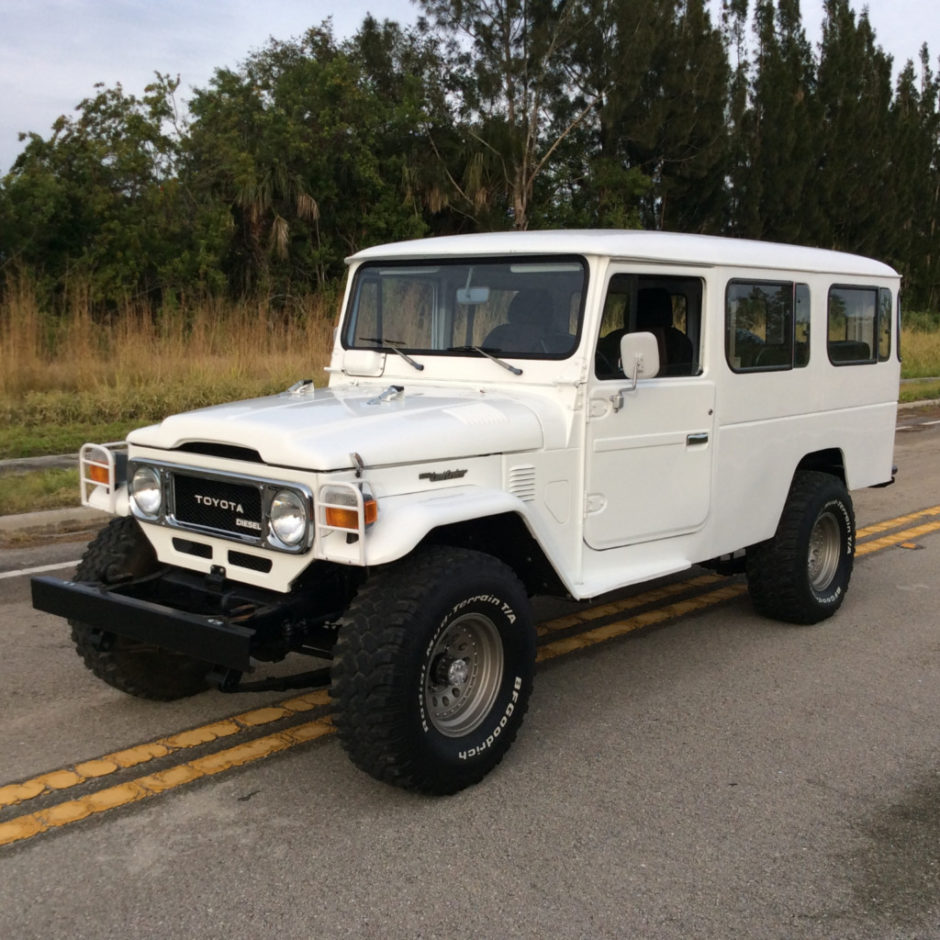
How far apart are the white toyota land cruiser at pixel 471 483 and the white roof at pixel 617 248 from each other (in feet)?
0.06

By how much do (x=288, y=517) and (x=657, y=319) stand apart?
224 cm

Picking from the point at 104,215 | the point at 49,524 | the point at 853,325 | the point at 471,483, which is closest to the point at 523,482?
the point at 471,483

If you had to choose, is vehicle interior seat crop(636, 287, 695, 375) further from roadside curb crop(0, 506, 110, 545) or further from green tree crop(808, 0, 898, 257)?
green tree crop(808, 0, 898, 257)

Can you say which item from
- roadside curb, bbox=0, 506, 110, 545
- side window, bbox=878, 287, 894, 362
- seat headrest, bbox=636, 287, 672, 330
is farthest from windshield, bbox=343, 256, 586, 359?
roadside curb, bbox=0, 506, 110, 545

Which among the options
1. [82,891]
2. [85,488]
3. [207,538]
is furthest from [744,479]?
[82,891]

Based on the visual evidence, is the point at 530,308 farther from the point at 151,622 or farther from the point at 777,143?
the point at 777,143

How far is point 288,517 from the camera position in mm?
3736

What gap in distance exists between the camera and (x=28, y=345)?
43.6ft

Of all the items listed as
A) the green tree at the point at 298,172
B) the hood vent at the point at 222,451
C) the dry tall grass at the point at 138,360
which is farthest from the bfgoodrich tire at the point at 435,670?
the green tree at the point at 298,172

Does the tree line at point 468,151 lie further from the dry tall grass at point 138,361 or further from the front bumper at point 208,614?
the front bumper at point 208,614

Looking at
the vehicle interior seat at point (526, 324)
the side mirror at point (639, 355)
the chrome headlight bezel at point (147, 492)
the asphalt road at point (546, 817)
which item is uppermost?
the vehicle interior seat at point (526, 324)

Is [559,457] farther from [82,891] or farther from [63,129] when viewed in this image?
[63,129]

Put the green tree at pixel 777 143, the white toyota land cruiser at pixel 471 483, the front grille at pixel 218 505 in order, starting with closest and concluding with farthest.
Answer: the white toyota land cruiser at pixel 471 483
the front grille at pixel 218 505
the green tree at pixel 777 143

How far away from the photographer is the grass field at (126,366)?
1198cm
